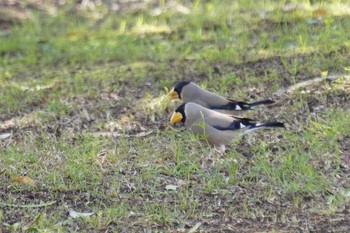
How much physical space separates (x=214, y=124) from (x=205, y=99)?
621 mm

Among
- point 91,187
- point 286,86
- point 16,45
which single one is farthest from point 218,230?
point 16,45

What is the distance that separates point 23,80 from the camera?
27.0 ft

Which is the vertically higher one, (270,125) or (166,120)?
(270,125)

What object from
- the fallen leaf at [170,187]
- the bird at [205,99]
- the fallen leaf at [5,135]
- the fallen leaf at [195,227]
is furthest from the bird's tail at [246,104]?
the fallen leaf at [195,227]

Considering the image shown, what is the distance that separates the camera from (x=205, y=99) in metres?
7.21

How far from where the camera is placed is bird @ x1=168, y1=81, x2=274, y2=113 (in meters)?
7.00

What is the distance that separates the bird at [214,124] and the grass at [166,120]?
0.09 meters

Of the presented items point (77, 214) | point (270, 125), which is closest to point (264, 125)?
point (270, 125)

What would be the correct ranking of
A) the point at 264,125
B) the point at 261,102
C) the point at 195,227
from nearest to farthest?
the point at 195,227, the point at 264,125, the point at 261,102

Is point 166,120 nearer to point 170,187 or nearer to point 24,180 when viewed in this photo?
point 170,187

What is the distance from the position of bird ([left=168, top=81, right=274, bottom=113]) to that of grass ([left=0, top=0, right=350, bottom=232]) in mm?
132

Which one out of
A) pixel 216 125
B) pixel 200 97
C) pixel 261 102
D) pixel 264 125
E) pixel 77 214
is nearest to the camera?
pixel 77 214

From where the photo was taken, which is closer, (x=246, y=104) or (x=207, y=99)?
(x=246, y=104)

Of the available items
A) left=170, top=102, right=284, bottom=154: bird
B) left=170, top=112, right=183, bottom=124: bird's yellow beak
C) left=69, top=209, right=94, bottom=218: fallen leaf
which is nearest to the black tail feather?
left=170, top=102, right=284, bottom=154: bird
